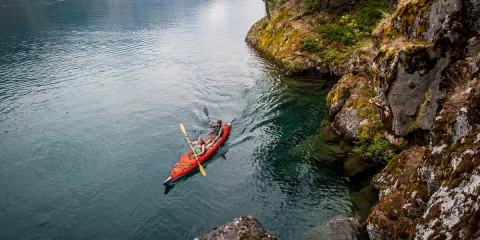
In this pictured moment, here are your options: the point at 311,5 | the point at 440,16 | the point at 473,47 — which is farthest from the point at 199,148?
the point at 311,5

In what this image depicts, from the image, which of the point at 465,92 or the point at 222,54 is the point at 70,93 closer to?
the point at 222,54

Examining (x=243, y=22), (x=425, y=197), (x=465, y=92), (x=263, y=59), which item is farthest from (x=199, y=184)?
Result: (x=243, y=22)

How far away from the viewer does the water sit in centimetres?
1580

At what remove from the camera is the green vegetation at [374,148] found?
56.6ft

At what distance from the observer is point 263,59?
3972cm

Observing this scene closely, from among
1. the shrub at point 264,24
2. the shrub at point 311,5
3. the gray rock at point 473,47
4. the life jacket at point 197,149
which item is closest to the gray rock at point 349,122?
the gray rock at point 473,47

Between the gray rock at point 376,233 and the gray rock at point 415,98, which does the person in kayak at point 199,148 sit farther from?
the gray rock at point 415,98

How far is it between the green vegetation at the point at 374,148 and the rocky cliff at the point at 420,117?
0.18 ft

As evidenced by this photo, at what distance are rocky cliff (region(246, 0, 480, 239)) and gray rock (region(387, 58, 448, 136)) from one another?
45 millimetres

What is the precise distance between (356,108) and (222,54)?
1131 inches

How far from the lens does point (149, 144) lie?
22797 millimetres

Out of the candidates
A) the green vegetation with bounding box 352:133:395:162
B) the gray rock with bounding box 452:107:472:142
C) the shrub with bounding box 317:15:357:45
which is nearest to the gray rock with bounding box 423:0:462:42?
the green vegetation with bounding box 352:133:395:162

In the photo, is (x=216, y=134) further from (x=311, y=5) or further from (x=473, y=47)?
(x=311, y=5)

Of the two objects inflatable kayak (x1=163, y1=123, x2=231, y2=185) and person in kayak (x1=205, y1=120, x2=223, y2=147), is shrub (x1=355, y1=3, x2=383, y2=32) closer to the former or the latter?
person in kayak (x1=205, y1=120, x2=223, y2=147)
